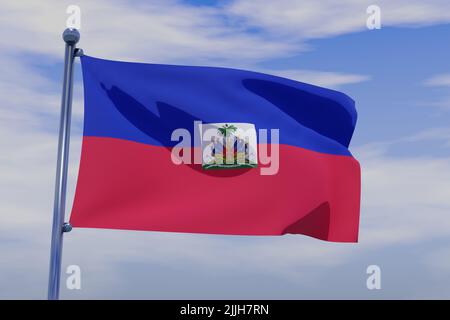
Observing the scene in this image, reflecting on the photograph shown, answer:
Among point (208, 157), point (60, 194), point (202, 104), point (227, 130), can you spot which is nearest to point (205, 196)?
point (208, 157)

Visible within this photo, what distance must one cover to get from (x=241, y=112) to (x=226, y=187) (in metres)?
1.18

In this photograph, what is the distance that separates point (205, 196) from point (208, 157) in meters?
0.55

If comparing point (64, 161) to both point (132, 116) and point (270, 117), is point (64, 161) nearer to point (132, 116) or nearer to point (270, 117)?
point (132, 116)

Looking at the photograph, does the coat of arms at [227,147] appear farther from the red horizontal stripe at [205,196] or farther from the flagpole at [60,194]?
the flagpole at [60,194]

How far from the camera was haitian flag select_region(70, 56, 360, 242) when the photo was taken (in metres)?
10.7

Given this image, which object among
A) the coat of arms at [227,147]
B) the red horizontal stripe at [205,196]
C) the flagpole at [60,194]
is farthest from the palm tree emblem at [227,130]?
the flagpole at [60,194]

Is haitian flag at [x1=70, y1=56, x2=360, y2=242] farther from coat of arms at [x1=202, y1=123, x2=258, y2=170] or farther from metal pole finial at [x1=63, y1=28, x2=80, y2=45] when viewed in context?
metal pole finial at [x1=63, y1=28, x2=80, y2=45]

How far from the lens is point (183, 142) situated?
11.1m

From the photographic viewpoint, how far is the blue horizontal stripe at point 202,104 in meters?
10.9

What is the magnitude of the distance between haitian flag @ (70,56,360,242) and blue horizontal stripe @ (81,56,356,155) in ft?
0.05

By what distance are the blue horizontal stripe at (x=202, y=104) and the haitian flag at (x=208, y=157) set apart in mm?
15

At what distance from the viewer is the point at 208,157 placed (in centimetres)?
1113
